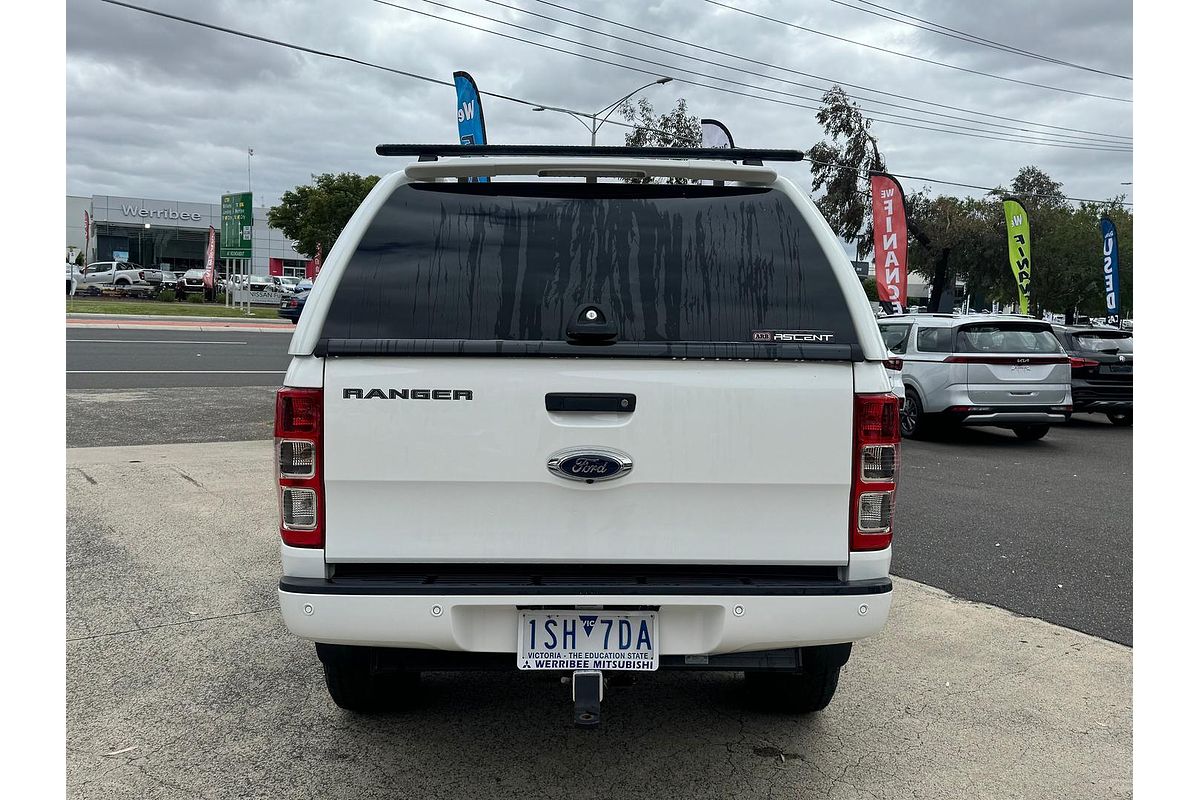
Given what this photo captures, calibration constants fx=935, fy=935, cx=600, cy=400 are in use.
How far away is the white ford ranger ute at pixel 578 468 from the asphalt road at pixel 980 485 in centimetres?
302

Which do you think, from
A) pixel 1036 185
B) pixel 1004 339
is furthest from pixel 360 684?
pixel 1036 185

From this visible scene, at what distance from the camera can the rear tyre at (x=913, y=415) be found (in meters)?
12.4

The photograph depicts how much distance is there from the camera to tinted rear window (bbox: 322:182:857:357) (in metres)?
2.90

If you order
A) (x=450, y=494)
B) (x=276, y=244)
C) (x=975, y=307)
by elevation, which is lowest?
(x=450, y=494)

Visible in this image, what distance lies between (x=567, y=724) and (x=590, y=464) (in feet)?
4.85

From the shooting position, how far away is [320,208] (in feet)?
178

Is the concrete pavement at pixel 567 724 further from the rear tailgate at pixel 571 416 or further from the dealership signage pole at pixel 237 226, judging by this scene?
the dealership signage pole at pixel 237 226

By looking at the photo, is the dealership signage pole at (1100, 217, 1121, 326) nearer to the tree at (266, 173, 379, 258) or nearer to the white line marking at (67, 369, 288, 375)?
the white line marking at (67, 369, 288, 375)

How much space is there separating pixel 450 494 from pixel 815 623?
3.91ft

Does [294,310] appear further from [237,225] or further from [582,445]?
[237,225]

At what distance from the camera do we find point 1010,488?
9.16 m

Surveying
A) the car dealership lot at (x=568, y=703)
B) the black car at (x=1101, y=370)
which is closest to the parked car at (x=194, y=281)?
the black car at (x=1101, y=370)
